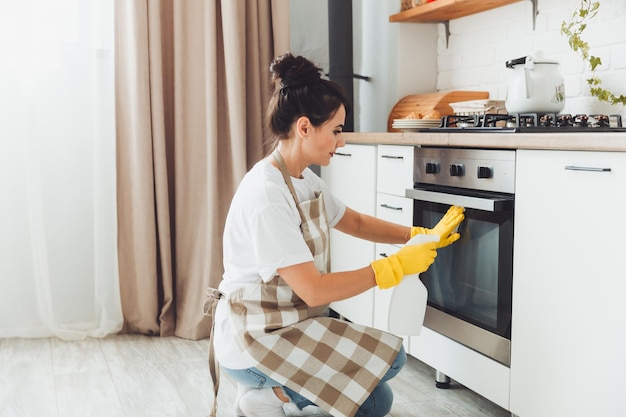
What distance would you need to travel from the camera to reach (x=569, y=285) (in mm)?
1907

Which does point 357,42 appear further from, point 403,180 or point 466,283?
point 466,283

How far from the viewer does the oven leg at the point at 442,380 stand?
257cm

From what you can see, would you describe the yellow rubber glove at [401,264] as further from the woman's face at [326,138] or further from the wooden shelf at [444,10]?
the wooden shelf at [444,10]

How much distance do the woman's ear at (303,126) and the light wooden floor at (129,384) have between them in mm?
944

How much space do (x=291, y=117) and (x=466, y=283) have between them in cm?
79

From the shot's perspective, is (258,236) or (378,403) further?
(378,403)

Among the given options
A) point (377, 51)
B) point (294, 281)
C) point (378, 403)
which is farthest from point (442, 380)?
point (377, 51)

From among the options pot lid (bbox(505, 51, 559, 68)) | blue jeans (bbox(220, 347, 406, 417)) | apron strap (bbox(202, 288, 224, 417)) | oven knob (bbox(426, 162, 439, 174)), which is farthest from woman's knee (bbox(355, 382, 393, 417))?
pot lid (bbox(505, 51, 559, 68))

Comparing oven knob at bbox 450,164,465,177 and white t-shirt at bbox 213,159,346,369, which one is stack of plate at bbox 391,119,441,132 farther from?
white t-shirt at bbox 213,159,346,369

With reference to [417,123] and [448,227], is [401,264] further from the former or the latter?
[417,123]

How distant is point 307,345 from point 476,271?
23.3 inches

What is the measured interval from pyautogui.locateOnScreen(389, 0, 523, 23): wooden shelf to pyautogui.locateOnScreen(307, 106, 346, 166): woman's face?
3.91 feet

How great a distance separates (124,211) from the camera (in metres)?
3.32

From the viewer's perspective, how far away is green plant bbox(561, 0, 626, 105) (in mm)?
2455
